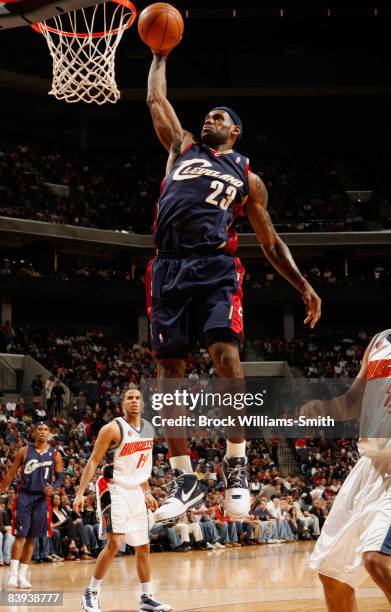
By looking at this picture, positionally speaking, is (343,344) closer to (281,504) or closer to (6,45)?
(281,504)

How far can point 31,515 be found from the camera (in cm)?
1001

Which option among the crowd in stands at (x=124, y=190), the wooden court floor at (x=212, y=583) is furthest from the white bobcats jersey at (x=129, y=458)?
the crowd in stands at (x=124, y=190)

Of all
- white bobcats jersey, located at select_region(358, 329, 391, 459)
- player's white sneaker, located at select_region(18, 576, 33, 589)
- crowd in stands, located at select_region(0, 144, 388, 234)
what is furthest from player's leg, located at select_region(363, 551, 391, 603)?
crowd in stands, located at select_region(0, 144, 388, 234)

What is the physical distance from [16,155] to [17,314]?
511cm

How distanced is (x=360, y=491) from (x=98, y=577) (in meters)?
3.46

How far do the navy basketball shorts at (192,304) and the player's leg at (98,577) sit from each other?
3733 millimetres

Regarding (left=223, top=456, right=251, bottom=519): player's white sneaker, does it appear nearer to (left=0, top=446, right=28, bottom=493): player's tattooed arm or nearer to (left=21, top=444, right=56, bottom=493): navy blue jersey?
(left=0, top=446, right=28, bottom=493): player's tattooed arm

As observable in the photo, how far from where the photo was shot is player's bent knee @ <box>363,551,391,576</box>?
14.4 ft

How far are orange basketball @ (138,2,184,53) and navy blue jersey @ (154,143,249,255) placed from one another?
65 cm

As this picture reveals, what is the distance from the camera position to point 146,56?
2928 centimetres

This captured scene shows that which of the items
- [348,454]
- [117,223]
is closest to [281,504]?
[348,454]

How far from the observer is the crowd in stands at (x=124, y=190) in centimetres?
2559

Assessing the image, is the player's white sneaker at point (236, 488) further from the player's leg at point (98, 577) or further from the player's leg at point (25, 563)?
the player's leg at point (25, 563)

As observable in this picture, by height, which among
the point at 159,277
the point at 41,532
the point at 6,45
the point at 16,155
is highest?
→ the point at 6,45
